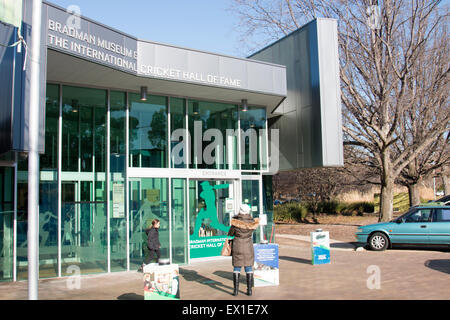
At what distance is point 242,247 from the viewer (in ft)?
28.1

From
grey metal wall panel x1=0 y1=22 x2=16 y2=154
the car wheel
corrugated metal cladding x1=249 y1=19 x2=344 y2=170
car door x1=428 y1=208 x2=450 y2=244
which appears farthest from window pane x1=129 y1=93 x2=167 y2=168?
car door x1=428 y1=208 x2=450 y2=244

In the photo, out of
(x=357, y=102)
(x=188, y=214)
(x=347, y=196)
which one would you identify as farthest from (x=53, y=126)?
(x=347, y=196)

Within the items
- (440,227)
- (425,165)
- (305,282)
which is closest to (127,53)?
(305,282)

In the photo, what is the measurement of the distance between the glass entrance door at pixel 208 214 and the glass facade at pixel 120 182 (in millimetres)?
31

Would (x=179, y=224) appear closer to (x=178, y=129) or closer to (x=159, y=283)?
(x=178, y=129)

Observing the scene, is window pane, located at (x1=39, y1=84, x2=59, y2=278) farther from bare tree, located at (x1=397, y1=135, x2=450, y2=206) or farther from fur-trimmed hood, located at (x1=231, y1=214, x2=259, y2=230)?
bare tree, located at (x1=397, y1=135, x2=450, y2=206)

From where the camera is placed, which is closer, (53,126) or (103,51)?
(103,51)

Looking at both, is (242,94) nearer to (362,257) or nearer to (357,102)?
(362,257)

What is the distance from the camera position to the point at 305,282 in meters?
9.70

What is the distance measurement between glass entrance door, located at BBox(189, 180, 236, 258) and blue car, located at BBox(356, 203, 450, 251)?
537 cm

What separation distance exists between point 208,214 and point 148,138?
116 inches

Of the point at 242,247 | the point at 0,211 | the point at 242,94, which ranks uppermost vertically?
the point at 242,94
